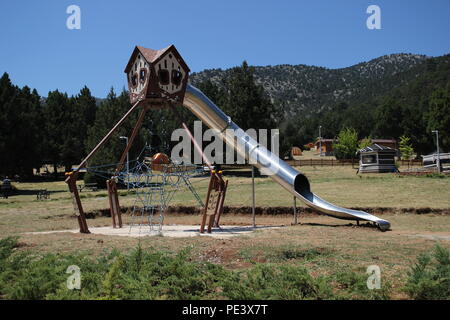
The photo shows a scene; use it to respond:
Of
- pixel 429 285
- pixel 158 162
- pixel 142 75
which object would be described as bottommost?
pixel 429 285

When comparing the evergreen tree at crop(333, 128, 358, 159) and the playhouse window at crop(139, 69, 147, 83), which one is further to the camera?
the evergreen tree at crop(333, 128, 358, 159)

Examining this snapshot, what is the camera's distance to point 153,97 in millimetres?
17875

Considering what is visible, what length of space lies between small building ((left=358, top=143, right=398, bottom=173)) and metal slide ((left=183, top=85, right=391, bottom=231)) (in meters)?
28.3

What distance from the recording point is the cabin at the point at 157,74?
1755 centimetres

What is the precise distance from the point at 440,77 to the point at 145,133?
10425cm

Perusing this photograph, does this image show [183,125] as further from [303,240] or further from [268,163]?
[303,240]

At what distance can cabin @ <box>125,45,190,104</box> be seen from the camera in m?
17.5

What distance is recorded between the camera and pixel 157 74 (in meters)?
17.6

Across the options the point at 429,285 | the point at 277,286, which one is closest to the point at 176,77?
the point at 277,286

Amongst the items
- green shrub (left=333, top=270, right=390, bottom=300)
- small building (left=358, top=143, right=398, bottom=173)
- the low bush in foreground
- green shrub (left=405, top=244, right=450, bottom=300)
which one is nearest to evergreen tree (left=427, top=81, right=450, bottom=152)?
small building (left=358, top=143, right=398, bottom=173)

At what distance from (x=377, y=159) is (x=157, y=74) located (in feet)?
113

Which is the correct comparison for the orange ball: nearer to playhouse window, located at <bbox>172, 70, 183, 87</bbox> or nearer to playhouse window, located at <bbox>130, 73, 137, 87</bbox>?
playhouse window, located at <bbox>172, 70, 183, 87</bbox>
